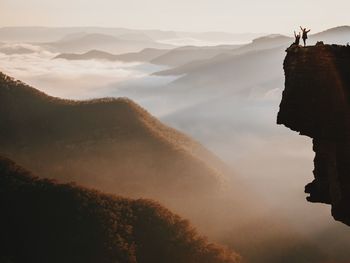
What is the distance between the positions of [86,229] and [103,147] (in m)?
43.4

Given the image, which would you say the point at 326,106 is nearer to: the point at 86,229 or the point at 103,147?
the point at 86,229

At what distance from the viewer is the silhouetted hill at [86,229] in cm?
4712

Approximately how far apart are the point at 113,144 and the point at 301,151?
8941 centimetres

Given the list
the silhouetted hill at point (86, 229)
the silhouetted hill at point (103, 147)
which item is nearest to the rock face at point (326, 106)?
the silhouetted hill at point (86, 229)

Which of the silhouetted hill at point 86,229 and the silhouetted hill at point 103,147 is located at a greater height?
the silhouetted hill at point 103,147

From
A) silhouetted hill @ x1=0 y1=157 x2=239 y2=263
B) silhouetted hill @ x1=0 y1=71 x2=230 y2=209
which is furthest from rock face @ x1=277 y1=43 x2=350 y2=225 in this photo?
silhouetted hill @ x1=0 y1=71 x2=230 y2=209

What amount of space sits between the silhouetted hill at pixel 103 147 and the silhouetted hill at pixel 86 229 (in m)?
20.3

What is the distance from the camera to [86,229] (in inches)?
1954

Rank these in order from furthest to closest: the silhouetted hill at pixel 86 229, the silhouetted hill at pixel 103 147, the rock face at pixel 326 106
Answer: the silhouetted hill at pixel 103 147 < the silhouetted hill at pixel 86 229 < the rock face at pixel 326 106

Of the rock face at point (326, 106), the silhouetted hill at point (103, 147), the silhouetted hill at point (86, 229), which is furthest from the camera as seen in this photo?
the silhouetted hill at point (103, 147)

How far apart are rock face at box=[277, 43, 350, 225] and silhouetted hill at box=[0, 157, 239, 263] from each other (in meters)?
37.6

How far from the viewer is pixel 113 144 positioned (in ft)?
310

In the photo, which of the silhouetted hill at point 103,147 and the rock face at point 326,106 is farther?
the silhouetted hill at point 103,147

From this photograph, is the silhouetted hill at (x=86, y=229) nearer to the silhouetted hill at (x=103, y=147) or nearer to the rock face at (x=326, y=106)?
the silhouetted hill at (x=103, y=147)
